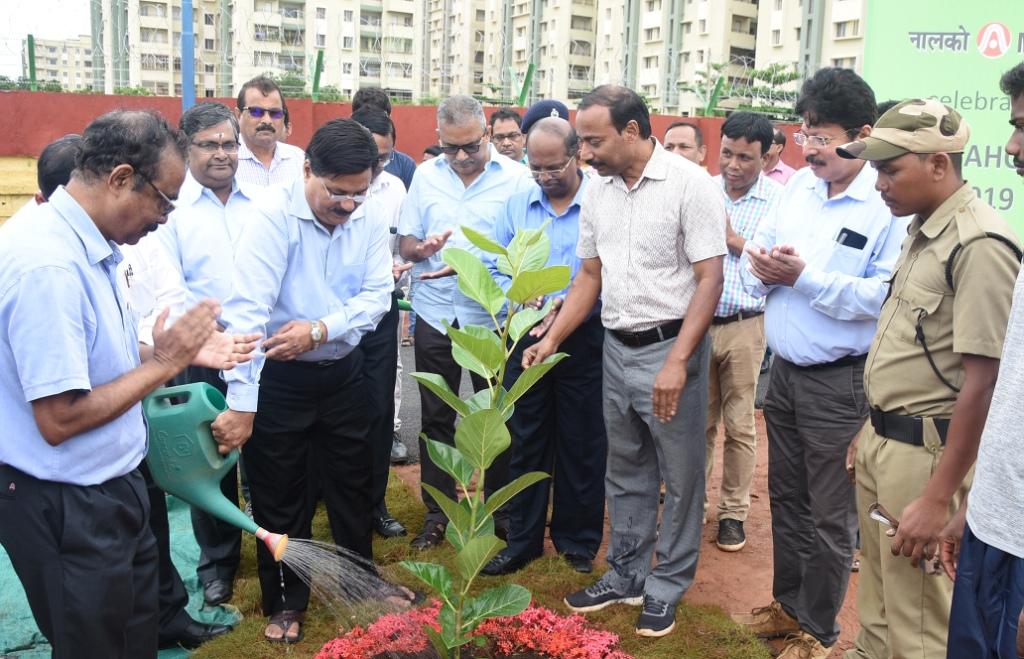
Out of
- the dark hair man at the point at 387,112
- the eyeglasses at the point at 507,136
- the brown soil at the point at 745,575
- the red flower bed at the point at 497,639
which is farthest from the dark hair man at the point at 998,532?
the dark hair man at the point at 387,112

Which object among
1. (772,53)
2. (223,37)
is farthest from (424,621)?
(772,53)

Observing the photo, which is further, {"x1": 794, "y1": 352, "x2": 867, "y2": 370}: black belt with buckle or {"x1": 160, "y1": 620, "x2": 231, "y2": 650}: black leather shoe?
{"x1": 160, "y1": 620, "x2": 231, "y2": 650}: black leather shoe

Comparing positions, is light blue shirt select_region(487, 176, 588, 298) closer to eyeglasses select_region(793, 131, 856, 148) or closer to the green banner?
eyeglasses select_region(793, 131, 856, 148)

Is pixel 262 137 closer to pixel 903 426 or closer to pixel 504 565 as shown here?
pixel 504 565

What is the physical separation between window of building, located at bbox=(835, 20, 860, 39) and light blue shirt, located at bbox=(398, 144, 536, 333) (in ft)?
136

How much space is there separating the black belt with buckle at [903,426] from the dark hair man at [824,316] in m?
0.50

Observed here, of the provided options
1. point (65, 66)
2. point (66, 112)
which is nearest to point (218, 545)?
point (66, 112)

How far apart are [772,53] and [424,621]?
1891 inches

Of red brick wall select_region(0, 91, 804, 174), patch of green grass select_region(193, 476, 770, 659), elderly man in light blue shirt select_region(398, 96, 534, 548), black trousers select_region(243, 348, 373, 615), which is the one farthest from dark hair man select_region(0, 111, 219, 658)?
red brick wall select_region(0, 91, 804, 174)

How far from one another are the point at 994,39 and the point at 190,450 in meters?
4.88

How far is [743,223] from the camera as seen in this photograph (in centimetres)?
491

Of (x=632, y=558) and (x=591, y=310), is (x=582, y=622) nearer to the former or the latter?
(x=632, y=558)

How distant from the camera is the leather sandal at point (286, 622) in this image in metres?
3.46

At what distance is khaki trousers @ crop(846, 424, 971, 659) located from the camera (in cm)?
257
